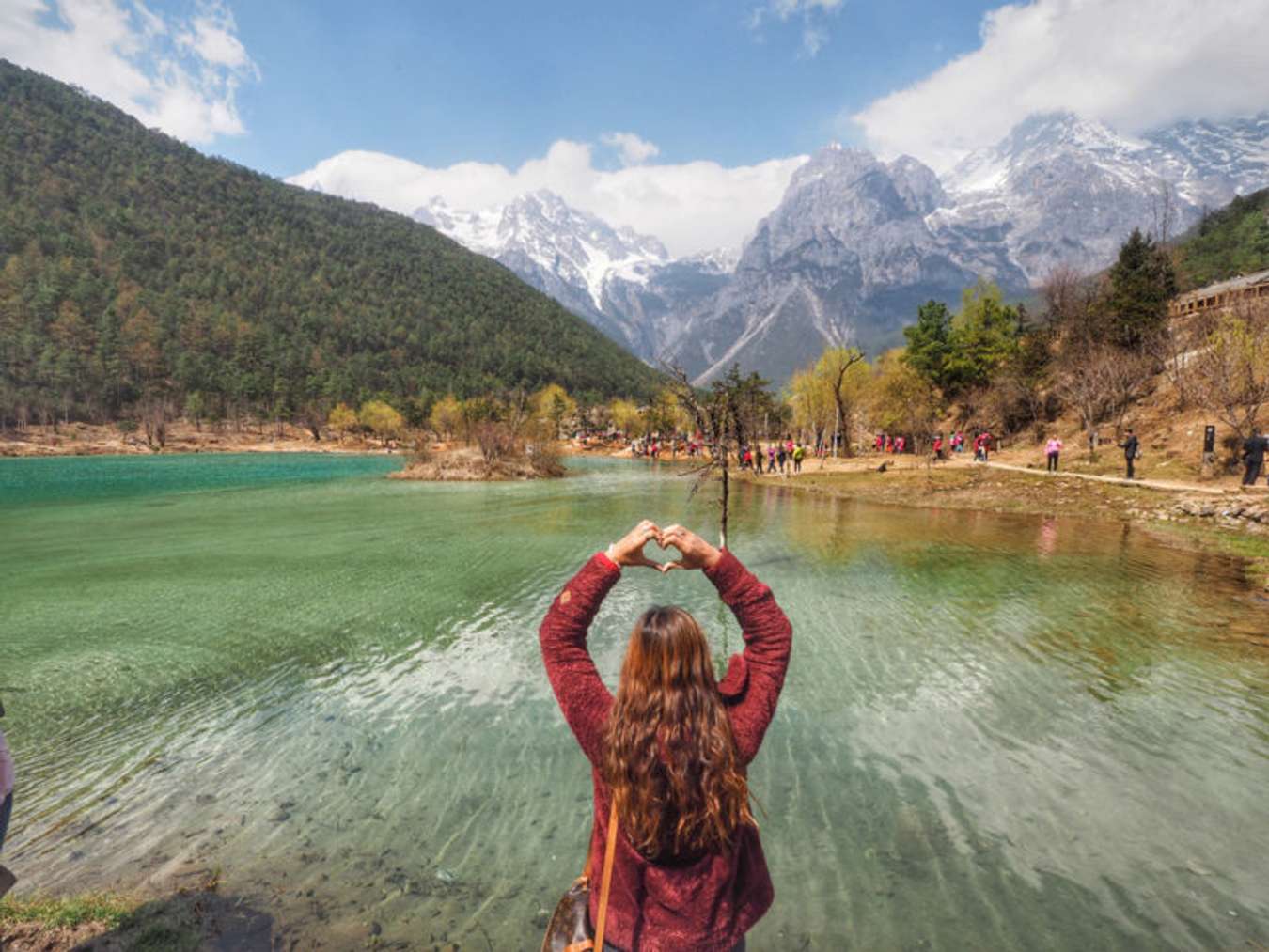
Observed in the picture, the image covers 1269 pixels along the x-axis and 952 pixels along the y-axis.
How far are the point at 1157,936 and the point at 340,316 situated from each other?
8913 inches

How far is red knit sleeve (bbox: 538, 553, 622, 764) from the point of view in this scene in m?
2.55

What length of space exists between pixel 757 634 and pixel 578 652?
837mm

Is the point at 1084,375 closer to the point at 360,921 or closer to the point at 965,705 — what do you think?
the point at 965,705

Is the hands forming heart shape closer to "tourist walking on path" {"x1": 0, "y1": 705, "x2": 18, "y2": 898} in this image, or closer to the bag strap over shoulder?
the bag strap over shoulder

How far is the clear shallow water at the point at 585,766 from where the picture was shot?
4.75 m

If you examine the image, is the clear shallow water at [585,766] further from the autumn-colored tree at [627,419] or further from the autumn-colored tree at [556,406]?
the autumn-colored tree at [627,419]

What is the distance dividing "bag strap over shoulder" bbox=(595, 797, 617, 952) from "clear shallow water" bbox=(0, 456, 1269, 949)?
9.39 feet

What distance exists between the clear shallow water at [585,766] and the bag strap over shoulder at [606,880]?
286cm

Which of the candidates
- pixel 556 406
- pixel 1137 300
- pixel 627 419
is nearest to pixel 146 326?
pixel 556 406

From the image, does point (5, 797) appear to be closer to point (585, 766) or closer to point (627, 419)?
point (585, 766)

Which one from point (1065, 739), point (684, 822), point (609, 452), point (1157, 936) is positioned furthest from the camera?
point (609, 452)

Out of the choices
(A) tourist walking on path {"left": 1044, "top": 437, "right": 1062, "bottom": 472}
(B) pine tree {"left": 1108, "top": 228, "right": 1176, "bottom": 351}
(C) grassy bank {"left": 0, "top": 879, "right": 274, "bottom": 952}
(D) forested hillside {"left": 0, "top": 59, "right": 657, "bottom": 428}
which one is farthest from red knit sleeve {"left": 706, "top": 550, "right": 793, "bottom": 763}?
(D) forested hillside {"left": 0, "top": 59, "right": 657, "bottom": 428}

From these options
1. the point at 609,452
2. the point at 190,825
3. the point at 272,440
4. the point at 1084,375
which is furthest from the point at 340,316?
the point at 190,825

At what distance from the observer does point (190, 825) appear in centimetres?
566
